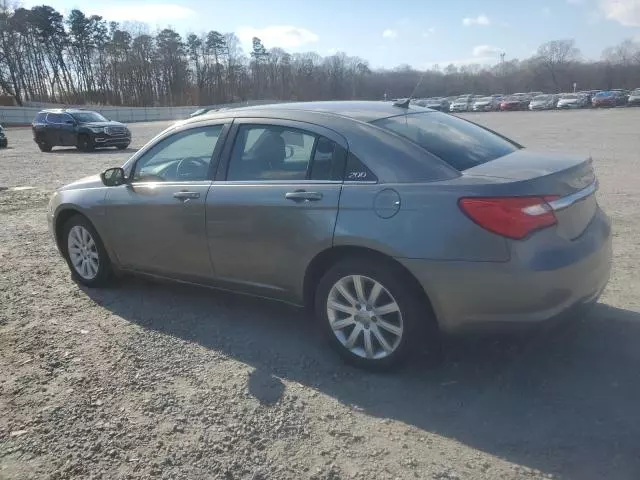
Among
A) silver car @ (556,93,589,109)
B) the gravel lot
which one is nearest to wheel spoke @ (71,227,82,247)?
the gravel lot

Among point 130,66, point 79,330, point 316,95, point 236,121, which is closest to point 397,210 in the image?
point 236,121

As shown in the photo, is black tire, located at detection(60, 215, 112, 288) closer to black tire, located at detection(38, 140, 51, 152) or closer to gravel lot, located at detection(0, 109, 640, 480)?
gravel lot, located at detection(0, 109, 640, 480)

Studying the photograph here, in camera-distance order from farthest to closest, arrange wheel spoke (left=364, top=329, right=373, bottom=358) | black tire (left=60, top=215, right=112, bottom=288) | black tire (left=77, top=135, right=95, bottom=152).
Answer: black tire (left=77, top=135, right=95, bottom=152), black tire (left=60, top=215, right=112, bottom=288), wheel spoke (left=364, top=329, right=373, bottom=358)

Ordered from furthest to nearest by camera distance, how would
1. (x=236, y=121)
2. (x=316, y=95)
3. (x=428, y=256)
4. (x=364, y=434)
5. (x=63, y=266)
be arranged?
(x=316, y=95), (x=63, y=266), (x=236, y=121), (x=428, y=256), (x=364, y=434)

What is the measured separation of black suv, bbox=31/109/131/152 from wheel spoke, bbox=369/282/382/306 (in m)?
21.7

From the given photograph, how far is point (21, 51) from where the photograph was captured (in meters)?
88.5

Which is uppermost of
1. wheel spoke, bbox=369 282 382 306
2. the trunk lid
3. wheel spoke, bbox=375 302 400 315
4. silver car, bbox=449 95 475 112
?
the trunk lid

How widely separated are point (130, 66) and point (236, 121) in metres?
107

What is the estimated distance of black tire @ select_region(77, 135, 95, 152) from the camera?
22969mm

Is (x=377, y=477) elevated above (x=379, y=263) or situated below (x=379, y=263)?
below

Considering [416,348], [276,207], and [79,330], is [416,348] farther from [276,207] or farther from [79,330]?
[79,330]


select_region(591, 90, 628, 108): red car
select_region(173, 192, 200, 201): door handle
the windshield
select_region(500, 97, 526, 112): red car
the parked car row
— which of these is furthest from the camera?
select_region(500, 97, 526, 112): red car

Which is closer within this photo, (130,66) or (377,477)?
(377,477)

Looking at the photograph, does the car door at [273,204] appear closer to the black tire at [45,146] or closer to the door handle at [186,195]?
the door handle at [186,195]
